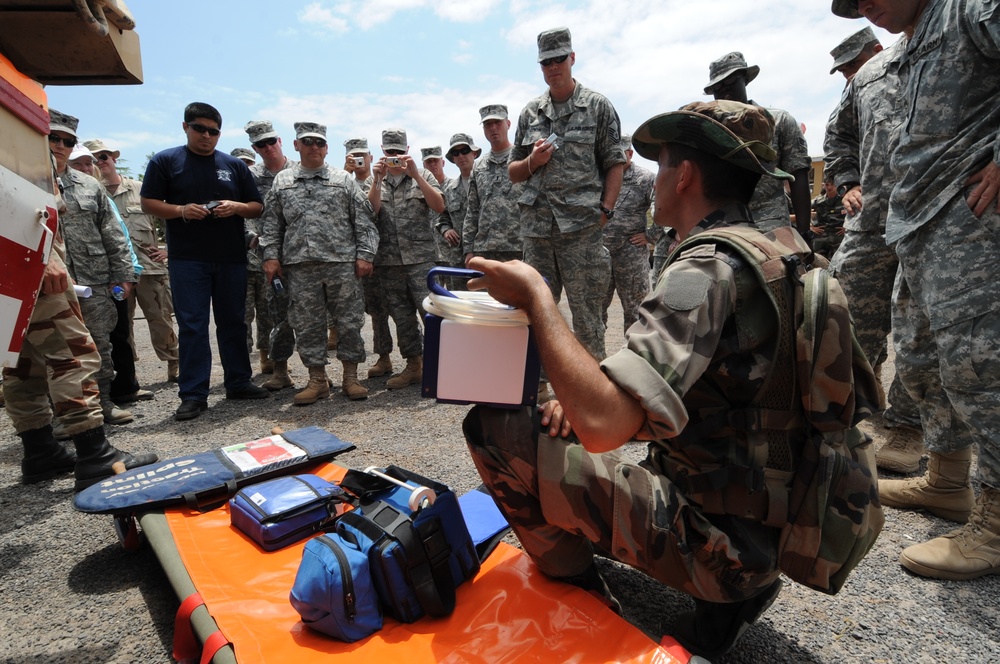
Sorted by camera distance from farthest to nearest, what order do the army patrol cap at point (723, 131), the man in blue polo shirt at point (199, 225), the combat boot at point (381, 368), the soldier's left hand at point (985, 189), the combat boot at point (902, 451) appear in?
the combat boot at point (381, 368) < the man in blue polo shirt at point (199, 225) < the combat boot at point (902, 451) < the soldier's left hand at point (985, 189) < the army patrol cap at point (723, 131)

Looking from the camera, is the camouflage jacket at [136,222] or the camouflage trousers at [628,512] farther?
the camouflage jacket at [136,222]

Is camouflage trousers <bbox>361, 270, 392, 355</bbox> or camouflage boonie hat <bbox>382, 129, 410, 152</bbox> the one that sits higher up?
camouflage boonie hat <bbox>382, 129, 410, 152</bbox>

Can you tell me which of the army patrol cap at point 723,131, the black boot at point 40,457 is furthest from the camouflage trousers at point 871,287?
the black boot at point 40,457

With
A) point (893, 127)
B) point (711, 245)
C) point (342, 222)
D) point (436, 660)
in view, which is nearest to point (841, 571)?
point (711, 245)

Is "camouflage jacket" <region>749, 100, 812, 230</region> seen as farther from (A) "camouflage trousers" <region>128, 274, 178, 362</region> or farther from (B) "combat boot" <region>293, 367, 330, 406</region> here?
(A) "camouflage trousers" <region>128, 274, 178, 362</region>

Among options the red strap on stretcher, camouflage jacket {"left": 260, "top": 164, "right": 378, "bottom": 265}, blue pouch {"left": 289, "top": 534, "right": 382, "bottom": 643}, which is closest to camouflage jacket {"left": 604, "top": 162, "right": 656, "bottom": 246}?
camouflage jacket {"left": 260, "top": 164, "right": 378, "bottom": 265}

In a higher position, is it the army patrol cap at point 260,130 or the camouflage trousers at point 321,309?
the army patrol cap at point 260,130

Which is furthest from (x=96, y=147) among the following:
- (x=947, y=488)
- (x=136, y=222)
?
(x=947, y=488)

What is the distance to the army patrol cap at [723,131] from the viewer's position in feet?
5.28

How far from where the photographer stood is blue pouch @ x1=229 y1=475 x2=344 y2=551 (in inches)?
92.7

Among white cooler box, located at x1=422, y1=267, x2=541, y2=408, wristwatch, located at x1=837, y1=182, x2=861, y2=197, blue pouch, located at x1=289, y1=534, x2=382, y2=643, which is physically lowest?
blue pouch, located at x1=289, y1=534, x2=382, y2=643

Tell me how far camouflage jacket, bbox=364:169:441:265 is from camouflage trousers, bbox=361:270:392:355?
38 centimetres

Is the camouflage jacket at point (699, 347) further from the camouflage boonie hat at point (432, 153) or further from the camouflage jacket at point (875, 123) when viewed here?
the camouflage boonie hat at point (432, 153)

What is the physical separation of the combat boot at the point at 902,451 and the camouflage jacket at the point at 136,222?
23.7 feet
